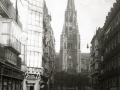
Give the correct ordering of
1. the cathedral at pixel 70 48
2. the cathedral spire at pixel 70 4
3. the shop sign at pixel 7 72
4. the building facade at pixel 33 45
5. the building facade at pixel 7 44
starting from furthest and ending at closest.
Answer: the cathedral spire at pixel 70 4 < the cathedral at pixel 70 48 < the building facade at pixel 33 45 < the shop sign at pixel 7 72 < the building facade at pixel 7 44

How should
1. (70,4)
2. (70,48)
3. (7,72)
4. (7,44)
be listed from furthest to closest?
(70,4) → (70,48) → (7,72) → (7,44)

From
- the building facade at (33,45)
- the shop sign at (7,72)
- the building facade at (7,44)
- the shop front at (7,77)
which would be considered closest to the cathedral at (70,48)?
the building facade at (33,45)

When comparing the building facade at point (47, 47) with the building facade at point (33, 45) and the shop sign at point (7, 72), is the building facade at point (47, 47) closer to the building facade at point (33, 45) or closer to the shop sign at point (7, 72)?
the building facade at point (33, 45)

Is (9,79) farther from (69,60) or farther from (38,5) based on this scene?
(69,60)

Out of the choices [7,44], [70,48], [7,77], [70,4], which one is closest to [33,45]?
[7,77]

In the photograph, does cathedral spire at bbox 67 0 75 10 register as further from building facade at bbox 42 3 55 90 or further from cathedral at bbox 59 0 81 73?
building facade at bbox 42 3 55 90

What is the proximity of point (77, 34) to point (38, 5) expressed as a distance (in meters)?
112

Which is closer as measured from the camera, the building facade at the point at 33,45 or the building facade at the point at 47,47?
the building facade at the point at 33,45

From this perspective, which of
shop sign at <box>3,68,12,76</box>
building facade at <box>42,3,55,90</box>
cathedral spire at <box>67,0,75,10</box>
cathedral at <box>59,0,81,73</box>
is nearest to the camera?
shop sign at <box>3,68,12,76</box>

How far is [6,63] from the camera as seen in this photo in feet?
88.3

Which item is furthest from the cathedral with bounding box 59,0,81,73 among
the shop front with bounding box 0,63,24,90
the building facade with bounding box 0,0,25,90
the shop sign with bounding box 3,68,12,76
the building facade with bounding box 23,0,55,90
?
the shop sign with bounding box 3,68,12,76

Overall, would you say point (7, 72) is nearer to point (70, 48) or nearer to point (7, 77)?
point (7, 77)

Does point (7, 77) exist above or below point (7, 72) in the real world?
below

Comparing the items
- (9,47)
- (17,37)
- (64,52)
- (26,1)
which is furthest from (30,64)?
(64,52)
